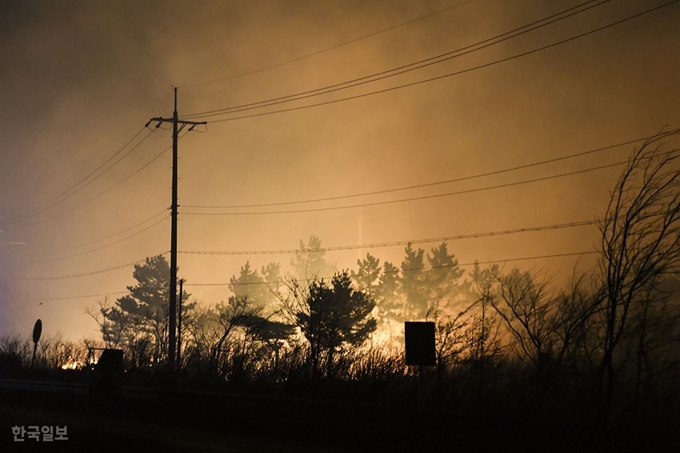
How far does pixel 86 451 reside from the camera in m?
10.5

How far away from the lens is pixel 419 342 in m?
16.2

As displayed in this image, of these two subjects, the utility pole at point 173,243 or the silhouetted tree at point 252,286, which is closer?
the utility pole at point 173,243

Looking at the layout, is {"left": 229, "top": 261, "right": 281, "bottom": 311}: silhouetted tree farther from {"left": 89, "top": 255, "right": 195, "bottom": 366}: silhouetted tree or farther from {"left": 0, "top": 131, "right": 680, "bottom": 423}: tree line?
{"left": 0, "top": 131, "right": 680, "bottom": 423}: tree line

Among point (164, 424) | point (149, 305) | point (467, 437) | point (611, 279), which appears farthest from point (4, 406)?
point (149, 305)

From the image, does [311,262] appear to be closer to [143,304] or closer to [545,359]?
[143,304]

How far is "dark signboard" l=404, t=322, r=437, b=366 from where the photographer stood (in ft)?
52.5

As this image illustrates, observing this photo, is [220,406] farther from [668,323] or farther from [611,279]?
[668,323]

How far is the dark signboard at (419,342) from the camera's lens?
52.5ft

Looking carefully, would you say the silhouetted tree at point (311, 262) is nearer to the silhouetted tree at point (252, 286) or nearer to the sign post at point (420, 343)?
the silhouetted tree at point (252, 286)

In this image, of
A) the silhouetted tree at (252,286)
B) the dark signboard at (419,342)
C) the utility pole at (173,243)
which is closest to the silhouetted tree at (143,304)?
the silhouetted tree at (252,286)

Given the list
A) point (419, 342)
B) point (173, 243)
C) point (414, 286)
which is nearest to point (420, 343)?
point (419, 342)

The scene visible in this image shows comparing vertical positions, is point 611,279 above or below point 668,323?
above

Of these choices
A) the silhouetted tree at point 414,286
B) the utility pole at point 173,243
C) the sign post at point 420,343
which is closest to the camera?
the sign post at point 420,343

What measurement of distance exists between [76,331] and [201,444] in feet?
501
